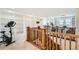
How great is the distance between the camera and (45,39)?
240cm

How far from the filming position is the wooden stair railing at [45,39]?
2284 millimetres

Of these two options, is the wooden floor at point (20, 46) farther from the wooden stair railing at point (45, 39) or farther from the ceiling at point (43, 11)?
the ceiling at point (43, 11)

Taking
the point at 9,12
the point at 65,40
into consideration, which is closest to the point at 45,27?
the point at 65,40

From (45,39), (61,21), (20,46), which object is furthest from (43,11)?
(20,46)

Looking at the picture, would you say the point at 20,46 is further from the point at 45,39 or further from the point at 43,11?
the point at 43,11

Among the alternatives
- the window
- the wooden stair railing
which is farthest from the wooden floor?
the window

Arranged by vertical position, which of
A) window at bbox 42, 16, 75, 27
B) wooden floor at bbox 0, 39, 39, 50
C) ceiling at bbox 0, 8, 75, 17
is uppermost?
ceiling at bbox 0, 8, 75, 17

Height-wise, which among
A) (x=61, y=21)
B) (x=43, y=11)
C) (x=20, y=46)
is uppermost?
(x=43, y=11)

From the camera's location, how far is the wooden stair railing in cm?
228

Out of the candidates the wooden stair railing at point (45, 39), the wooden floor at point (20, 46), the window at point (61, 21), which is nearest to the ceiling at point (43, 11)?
the window at point (61, 21)

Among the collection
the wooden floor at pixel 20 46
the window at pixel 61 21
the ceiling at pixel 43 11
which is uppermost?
the ceiling at pixel 43 11

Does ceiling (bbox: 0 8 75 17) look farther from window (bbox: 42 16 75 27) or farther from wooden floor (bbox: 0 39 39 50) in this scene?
wooden floor (bbox: 0 39 39 50)
